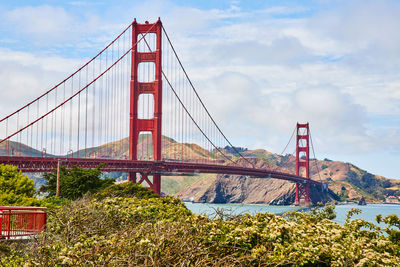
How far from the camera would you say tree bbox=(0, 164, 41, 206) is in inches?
1191

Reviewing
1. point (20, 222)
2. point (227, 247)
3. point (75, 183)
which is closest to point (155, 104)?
point (75, 183)

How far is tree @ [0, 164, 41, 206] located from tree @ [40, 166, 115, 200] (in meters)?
8.37

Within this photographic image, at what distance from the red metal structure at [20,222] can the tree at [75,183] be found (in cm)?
2466

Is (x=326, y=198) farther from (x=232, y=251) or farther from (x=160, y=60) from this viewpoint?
(x=232, y=251)

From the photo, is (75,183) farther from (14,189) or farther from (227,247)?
(227,247)

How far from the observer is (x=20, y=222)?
19.2 metres

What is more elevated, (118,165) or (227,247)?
(118,165)

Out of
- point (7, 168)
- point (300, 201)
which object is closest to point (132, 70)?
point (7, 168)

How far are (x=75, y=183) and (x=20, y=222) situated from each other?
26.5 meters

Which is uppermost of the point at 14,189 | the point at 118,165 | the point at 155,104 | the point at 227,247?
the point at 155,104

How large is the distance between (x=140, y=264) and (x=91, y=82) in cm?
6479

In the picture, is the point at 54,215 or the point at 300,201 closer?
the point at 54,215

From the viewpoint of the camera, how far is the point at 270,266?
11023mm

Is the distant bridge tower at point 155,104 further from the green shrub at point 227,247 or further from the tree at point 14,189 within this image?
the green shrub at point 227,247
